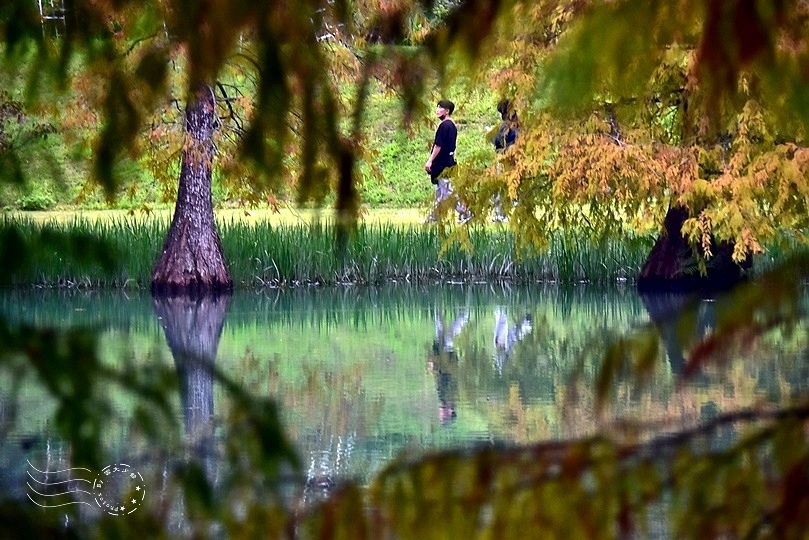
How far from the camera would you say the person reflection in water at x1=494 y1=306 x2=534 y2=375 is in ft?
27.7

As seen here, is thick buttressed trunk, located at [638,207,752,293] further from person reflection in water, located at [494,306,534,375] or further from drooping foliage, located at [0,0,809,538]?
drooping foliage, located at [0,0,809,538]

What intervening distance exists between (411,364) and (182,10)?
661 cm

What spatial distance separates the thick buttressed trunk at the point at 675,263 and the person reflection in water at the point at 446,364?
6.31 feet

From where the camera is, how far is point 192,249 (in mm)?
11922

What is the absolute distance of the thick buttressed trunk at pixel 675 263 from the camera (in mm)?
11727

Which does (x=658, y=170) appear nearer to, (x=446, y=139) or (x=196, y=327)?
(x=446, y=139)

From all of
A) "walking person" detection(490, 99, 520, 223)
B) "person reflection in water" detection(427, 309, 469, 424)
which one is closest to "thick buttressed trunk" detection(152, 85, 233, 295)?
"person reflection in water" detection(427, 309, 469, 424)

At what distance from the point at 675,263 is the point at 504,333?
9.07 feet

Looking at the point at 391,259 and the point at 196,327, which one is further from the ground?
the point at 391,259

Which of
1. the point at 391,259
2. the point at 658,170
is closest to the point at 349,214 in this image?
the point at 658,170

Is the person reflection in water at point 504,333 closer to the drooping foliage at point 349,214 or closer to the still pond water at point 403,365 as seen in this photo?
the still pond water at point 403,365

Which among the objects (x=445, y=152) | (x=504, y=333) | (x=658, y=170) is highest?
(x=445, y=152)

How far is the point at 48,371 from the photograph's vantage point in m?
1.56

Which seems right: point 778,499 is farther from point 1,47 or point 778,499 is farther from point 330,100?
point 1,47
